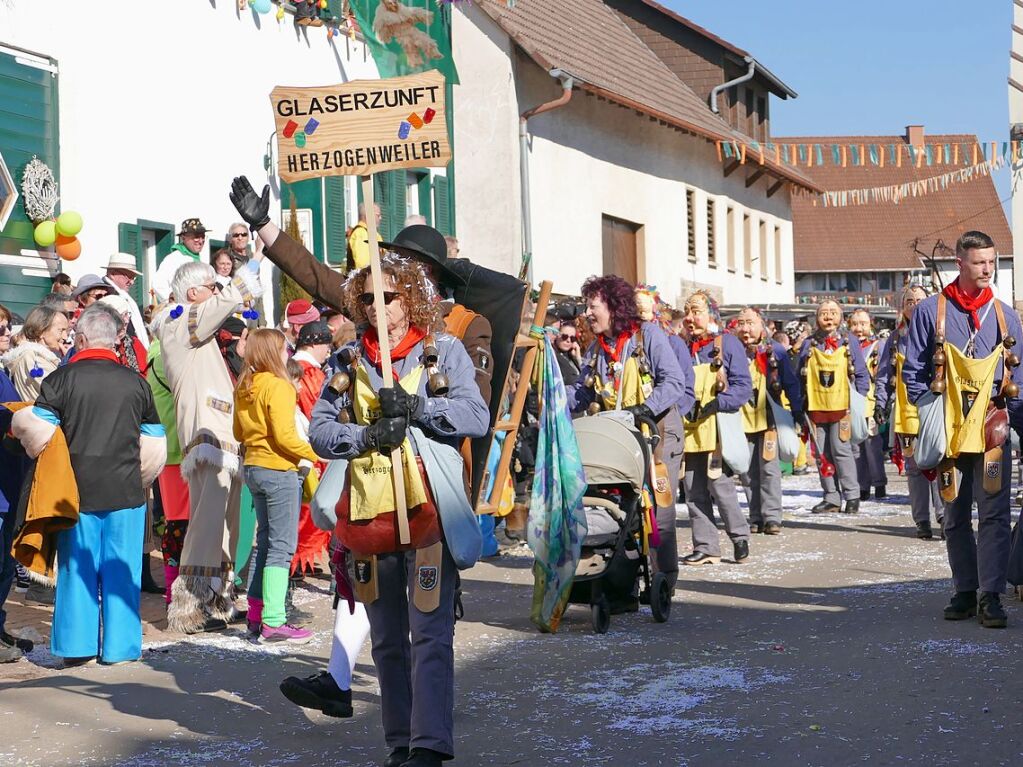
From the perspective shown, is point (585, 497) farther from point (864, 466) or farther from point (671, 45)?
point (671, 45)

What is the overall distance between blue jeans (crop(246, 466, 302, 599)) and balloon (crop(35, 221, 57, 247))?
6487mm

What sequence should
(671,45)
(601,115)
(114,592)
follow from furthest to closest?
(671,45)
(601,115)
(114,592)

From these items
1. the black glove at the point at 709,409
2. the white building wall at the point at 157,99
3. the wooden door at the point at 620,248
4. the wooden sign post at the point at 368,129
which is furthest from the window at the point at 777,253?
the wooden sign post at the point at 368,129

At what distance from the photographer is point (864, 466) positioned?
1830 centimetres

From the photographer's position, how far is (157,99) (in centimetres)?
1722

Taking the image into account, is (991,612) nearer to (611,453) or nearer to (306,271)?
(611,453)

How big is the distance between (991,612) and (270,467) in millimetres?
3974

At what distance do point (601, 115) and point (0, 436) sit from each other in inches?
871

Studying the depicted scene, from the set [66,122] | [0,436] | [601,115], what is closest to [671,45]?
[601,115]

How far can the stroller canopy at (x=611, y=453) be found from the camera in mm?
9883

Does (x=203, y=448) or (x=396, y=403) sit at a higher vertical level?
(x=396, y=403)

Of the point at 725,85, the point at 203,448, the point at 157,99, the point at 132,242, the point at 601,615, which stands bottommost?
the point at 601,615

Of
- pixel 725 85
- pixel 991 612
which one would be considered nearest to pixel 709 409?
pixel 991 612

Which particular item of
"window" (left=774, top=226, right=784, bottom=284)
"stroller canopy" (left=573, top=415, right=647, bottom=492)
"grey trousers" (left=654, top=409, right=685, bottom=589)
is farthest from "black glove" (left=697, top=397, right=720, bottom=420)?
"window" (left=774, top=226, right=784, bottom=284)
